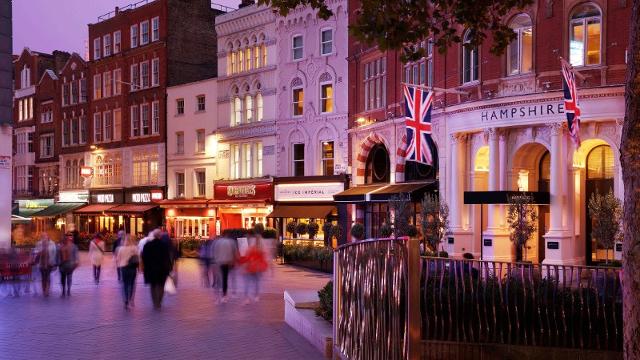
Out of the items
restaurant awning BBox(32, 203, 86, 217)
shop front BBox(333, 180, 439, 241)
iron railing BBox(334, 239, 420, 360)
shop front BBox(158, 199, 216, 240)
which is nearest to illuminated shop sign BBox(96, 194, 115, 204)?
restaurant awning BBox(32, 203, 86, 217)

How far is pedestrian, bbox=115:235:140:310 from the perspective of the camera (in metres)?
18.2

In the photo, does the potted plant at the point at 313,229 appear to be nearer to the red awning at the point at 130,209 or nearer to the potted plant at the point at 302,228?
the potted plant at the point at 302,228

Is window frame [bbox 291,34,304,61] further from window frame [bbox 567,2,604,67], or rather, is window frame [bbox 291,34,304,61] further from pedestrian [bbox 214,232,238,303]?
pedestrian [bbox 214,232,238,303]

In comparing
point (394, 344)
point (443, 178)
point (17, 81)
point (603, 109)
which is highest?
point (17, 81)

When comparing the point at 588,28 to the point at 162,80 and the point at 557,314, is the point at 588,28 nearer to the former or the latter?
the point at 557,314

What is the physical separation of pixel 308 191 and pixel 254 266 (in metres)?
20.5

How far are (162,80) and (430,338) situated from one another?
42773 millimetres

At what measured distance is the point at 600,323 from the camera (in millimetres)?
10367

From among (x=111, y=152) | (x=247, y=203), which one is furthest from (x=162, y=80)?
(x=247, y=203)

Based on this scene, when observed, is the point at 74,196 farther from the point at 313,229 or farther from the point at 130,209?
the point at 313,229

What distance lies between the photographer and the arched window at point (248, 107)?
4485 cm

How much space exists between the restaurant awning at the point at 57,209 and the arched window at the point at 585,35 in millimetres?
40965

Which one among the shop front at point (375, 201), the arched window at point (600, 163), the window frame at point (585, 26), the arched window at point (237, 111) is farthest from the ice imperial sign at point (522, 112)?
the arched window at point (237, 111)

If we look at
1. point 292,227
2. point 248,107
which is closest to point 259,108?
point 248,107
